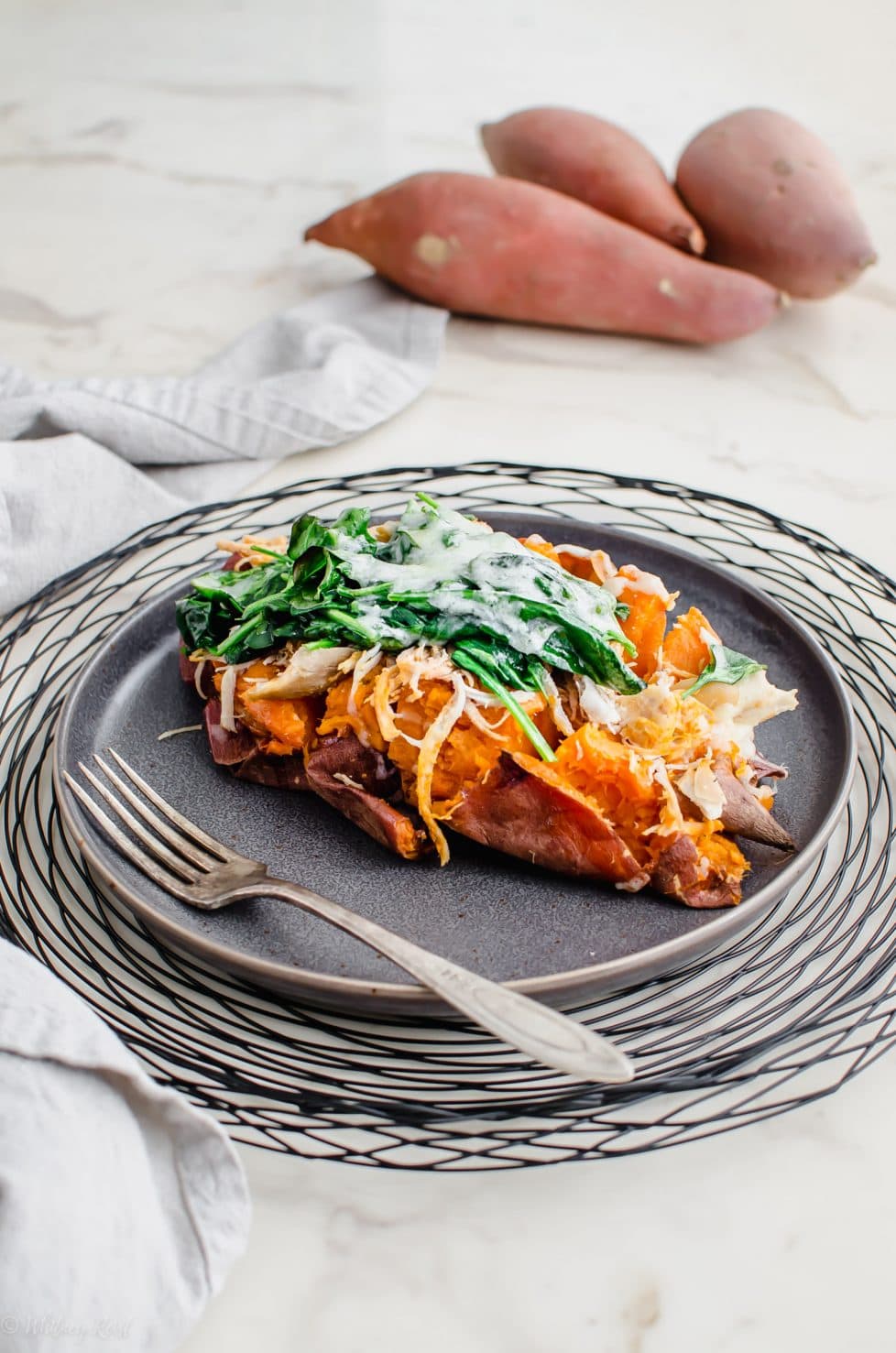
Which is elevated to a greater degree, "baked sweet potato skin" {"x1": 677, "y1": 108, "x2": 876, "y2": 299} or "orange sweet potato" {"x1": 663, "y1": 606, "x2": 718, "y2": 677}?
"baked sweet potato skin" {"x1": 677, "y1": 108, "x2": 876, "y2": 299}

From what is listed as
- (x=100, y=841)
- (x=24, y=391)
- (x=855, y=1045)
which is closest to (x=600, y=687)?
(x=855, y=1045)

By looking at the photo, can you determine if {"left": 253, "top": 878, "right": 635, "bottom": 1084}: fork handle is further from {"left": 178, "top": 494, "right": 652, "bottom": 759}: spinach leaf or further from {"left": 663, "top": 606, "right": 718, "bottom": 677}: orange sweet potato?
{"left": 663, "top": 606, "right": 718, "bottom": 677}: orange sweet potato

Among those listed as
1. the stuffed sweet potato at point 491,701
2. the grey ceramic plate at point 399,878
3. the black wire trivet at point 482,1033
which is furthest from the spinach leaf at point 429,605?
the black wire trivet at point 482,1033

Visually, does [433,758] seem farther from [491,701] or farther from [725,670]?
[725,670]

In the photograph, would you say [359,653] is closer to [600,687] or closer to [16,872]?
[600,687]

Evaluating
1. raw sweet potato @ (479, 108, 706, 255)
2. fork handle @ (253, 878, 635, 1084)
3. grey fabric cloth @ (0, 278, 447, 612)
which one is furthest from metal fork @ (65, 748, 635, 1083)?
raw sweet potato @ (479, 108, 706, 255)

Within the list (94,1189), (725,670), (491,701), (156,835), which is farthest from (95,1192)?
(725,670)
